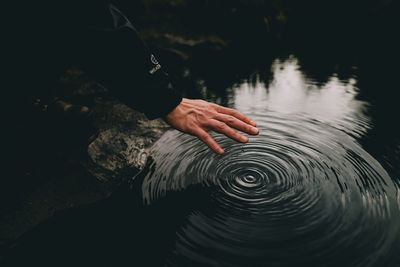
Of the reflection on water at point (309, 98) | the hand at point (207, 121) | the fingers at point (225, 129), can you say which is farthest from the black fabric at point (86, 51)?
the reflection on water at point (309, 98)

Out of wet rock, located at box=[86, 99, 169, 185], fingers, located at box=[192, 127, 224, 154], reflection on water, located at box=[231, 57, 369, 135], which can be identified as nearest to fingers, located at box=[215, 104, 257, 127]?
fingers, located at box=[192, 127, 224, 154]

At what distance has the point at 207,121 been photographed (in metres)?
1.33

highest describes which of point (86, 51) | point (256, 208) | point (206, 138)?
point (86, 51)

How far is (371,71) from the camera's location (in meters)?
3.28

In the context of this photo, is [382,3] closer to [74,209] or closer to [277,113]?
[277,113]

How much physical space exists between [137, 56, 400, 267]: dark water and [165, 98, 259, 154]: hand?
0.35 m

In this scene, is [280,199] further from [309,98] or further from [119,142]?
[309,98]

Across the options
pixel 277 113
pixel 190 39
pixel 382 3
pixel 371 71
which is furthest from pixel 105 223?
pixel 382 3

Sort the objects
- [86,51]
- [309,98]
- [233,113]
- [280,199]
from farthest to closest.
→ [309,98] < [280,199] < [233,113] < [86,51]

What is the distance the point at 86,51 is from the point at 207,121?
1.85ft

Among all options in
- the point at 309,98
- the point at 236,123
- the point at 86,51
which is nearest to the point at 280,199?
the point at 236,123

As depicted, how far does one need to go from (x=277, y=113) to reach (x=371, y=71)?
5.23 ft

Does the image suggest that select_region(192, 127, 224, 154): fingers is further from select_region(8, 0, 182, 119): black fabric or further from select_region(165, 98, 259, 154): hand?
select_region(8, 0, 182, 119): black fabric

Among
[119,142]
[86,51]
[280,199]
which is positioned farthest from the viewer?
[119,142]
